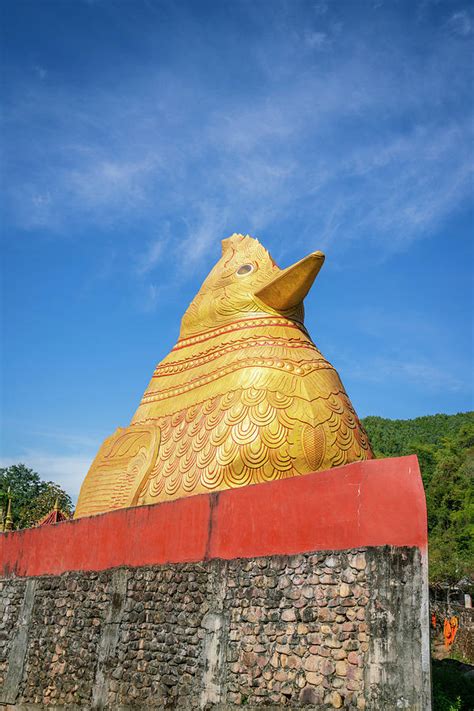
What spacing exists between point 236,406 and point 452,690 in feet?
13.5

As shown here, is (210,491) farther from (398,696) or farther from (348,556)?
(398,696)

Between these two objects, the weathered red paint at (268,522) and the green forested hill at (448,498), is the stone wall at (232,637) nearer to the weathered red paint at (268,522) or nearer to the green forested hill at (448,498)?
the weathered red paint at (268,522)

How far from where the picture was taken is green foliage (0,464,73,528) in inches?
1064

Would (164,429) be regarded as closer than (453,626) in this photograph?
Yes

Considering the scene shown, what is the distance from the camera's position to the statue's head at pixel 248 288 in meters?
9.32

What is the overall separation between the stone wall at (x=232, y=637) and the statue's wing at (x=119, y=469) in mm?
921

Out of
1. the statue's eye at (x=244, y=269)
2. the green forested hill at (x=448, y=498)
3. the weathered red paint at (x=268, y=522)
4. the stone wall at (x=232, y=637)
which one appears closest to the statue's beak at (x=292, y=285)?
the statue's eye at (x=244, y=269)

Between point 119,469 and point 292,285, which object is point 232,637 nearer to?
point 119,469

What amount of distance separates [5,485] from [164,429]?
29.4 metres

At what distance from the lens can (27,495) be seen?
35219 millimetres

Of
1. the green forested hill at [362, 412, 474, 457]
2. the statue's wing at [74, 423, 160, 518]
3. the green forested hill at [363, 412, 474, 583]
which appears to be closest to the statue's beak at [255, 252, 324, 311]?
the statue's wing at [74, 423, 160, 518]

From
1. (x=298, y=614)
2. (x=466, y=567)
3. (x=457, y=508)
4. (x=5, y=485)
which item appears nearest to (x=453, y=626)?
(x=466, y=567)

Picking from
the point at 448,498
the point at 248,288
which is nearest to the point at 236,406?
the point at 248,288

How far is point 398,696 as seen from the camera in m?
5.09
